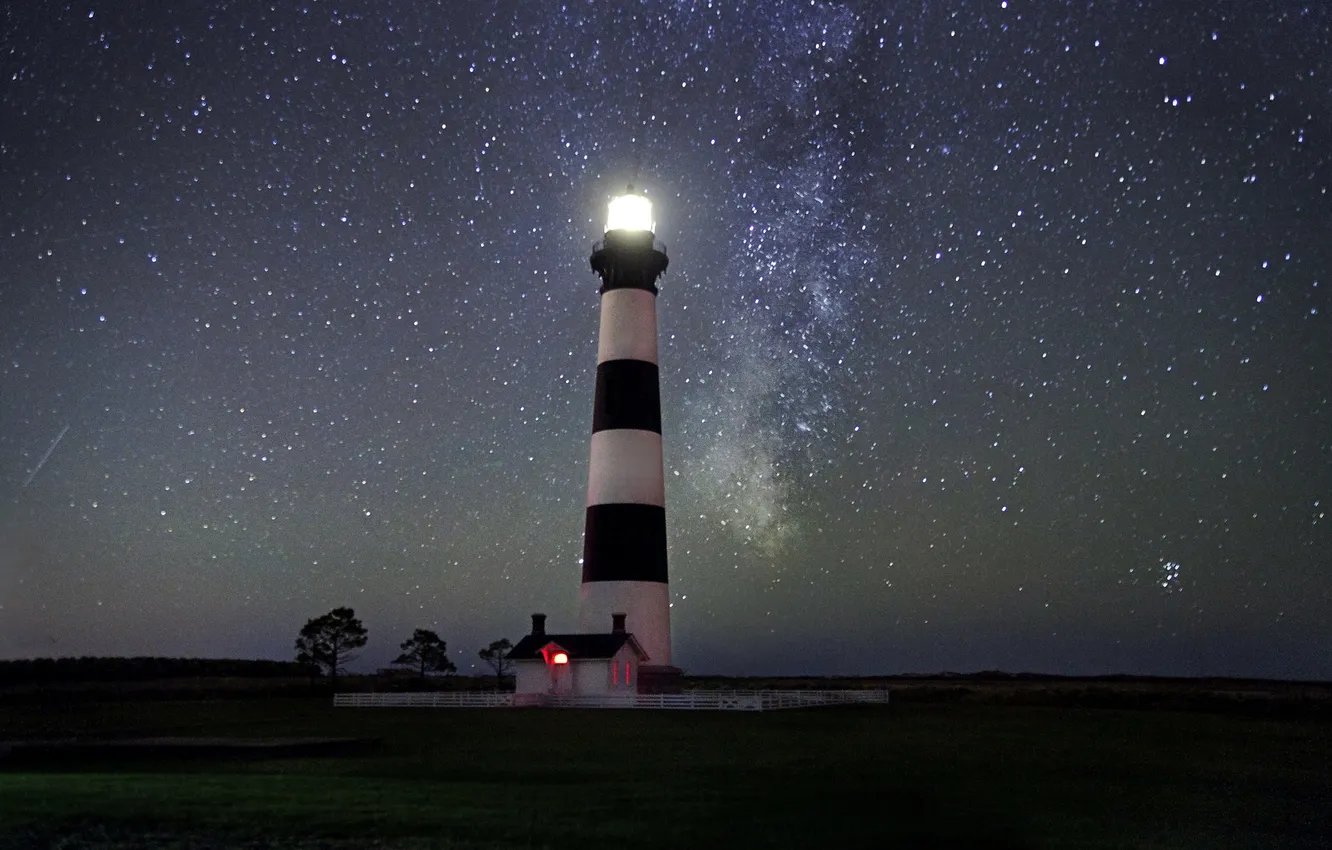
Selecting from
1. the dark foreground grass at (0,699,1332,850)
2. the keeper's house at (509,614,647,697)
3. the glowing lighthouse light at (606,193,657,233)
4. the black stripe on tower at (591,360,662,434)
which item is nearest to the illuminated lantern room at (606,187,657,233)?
the glowing lighthouse light at (606,193,657,233)

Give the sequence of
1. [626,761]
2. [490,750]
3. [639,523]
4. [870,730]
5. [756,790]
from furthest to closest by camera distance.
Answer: [639,523]
[870,730]
[490,750]
[626,761]
[756,790]

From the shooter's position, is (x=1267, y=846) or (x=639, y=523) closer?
(x=1267, y=846)

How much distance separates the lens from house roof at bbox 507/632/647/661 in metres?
37.2

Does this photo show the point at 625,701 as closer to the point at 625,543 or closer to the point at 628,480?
the point at 625,543

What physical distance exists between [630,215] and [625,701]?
56.3 feet

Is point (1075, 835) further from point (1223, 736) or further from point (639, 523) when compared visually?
point (639, 523)

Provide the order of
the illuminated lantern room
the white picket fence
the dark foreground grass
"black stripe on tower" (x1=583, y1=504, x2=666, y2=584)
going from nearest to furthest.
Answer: the dark foreground grass, the white picket fence, "black stripe on tower" (x1=583, y1=504, x2=666, y2=584), the illuminated lantern room

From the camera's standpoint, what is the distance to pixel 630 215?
4222 centimetres

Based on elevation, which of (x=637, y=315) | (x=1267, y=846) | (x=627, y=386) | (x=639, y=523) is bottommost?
(x=1267, y=846)

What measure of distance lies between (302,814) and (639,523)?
2576cm

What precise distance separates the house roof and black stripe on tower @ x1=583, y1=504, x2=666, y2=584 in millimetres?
1936

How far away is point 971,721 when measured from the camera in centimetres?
3328

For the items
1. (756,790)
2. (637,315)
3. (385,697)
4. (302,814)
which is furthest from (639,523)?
(302,814)

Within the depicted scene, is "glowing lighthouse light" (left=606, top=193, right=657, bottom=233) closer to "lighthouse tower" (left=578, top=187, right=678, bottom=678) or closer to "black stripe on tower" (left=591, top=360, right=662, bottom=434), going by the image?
"lighthouse tower" (left=578, top=187, right=678, bottom=678)
